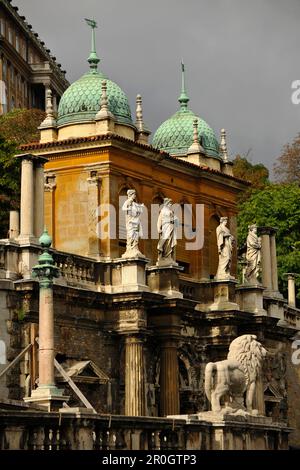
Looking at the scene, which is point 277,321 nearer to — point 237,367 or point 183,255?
point 183,255

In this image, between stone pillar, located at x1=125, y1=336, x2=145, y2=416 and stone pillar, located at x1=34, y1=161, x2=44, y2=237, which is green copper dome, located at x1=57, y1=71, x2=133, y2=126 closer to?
stone pillar, located at x1=34, y1=161, x2=44, y2=237

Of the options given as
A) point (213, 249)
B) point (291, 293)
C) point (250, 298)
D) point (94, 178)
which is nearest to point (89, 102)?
point (94, 178)

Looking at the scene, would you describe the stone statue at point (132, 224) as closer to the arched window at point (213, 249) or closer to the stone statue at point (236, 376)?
the arched window at point (213, 249)

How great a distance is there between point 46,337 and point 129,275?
20.8ft

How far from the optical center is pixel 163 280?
37.5 meters

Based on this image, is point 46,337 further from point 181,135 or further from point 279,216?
point 279,216

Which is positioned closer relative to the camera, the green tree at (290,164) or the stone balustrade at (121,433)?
the stone balustrade at (121,433)

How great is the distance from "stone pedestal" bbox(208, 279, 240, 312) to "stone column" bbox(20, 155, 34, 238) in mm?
8135

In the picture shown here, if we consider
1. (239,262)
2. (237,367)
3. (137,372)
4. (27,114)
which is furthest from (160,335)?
(27,114)

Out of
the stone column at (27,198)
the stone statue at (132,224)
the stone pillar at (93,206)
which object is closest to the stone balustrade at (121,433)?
the stone column at (27,198)

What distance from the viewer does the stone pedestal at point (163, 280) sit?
123 feet

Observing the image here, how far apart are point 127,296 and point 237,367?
702 cm

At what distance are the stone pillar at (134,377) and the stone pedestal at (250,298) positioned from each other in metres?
6.30

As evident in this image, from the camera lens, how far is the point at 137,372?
35938 millimetres
